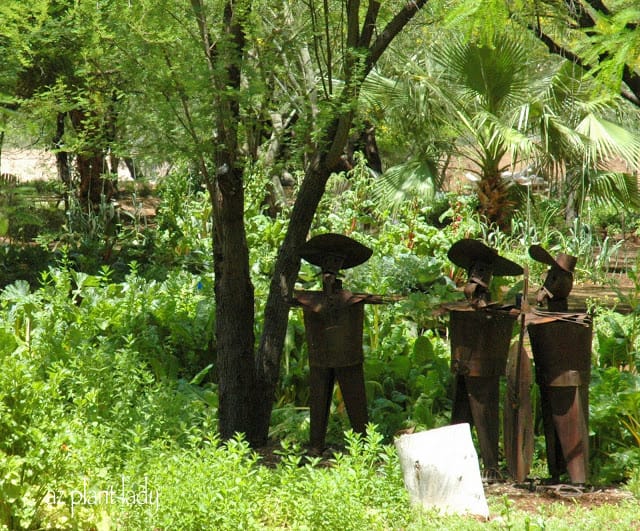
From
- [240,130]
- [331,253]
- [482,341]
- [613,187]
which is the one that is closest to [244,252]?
[331,253]

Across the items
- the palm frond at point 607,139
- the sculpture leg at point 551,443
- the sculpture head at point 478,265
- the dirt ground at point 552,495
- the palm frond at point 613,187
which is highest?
the palm frond at point 607,139

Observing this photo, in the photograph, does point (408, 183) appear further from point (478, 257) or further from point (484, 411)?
point (484, 411)

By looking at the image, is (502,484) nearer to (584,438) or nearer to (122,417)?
(584,438)

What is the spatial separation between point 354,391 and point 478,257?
95 centimetres

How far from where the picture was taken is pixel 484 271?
429 centimetres

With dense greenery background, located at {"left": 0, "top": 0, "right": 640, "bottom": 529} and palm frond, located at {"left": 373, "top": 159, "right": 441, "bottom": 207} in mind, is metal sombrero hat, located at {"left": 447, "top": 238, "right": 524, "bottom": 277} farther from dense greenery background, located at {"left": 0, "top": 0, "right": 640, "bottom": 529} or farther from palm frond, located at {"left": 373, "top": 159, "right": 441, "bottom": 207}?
palm frond, located at {"left": 373, "top": 159, "right": 441, "bottom": 207}

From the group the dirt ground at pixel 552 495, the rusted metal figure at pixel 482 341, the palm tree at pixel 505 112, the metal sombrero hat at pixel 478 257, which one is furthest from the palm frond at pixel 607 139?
the dirt ground at pixel 552 495

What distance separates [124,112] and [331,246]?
1.32m

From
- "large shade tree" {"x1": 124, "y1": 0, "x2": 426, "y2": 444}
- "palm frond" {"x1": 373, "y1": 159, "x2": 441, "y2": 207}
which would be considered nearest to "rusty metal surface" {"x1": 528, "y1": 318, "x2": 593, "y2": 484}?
"large shade tree" {"x1": 124, "y1": 0, "x2": 426, "y2": 444}

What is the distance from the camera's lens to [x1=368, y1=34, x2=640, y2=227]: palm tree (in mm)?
9719

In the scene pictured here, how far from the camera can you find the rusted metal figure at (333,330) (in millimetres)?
4383

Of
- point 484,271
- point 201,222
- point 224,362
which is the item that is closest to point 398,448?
point 484,271

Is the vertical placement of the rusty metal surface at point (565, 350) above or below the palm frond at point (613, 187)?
below

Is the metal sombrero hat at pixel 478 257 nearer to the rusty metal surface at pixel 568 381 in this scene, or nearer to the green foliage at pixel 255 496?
the rusty metal surface at pixel 568 381
